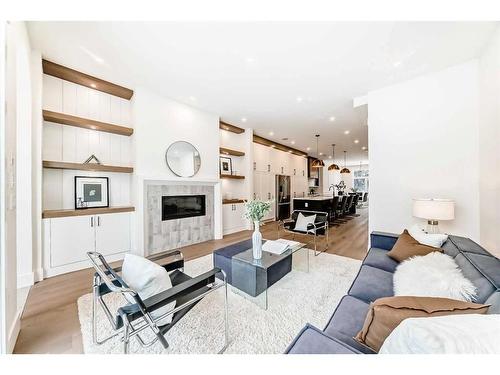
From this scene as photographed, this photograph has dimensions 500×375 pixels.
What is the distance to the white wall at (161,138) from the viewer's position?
3.48 m

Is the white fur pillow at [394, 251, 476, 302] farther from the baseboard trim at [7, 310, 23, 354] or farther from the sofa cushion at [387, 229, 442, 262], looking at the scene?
the baseboard trim at [7, 310, 23, 354]

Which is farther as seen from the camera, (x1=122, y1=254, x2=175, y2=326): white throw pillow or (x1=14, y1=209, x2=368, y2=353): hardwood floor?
(x1=14, y1=209, x2=368, y2=353): hardwood floor

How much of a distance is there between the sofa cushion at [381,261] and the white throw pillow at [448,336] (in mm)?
1292

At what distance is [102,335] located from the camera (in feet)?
5.32

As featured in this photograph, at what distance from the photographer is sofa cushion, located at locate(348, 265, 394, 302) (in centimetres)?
145

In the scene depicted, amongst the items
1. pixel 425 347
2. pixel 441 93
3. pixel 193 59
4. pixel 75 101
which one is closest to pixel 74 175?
pixel 75 101

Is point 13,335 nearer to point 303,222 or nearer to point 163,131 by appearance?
point 163,131

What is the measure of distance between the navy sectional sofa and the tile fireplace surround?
323 cm

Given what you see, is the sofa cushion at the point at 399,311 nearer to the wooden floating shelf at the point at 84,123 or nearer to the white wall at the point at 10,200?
the white wall at the point at 10,200

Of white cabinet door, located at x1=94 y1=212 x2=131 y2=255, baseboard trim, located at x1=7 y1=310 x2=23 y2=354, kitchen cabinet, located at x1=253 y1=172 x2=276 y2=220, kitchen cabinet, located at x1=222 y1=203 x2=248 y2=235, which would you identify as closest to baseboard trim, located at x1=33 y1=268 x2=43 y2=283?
white cabinet door, located at x1=94 y1=212 x2=131 y2=255

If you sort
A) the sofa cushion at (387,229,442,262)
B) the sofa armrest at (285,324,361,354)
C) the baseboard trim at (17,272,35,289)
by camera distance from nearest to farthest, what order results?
the sofa armrest at (285,324,361,354), the sofa cushion at (387,229,442,262), the baseboard trim at (17,272,35,289)

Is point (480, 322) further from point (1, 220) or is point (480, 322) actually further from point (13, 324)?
point (13, 324)

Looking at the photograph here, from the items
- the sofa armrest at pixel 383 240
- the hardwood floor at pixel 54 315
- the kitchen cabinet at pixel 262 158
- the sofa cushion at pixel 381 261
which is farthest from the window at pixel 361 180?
the sofa cushion at pixel 381 261

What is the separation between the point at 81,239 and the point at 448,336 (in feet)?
12.5
